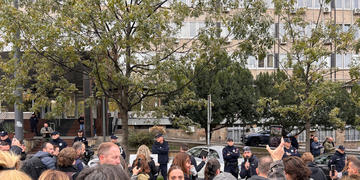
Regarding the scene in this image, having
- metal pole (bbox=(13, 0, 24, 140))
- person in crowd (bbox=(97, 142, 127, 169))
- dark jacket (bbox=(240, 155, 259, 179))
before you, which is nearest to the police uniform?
dark jacket (bbox=(240, 155, 259, 179))

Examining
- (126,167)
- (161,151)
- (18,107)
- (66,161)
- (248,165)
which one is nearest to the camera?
(66,161)

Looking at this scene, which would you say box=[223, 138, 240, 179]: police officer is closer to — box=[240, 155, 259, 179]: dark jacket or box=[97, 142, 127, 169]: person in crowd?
box=[240, 155, 259, 179]: dark jacket

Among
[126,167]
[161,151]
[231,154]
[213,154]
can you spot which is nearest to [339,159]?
→ [231,154]

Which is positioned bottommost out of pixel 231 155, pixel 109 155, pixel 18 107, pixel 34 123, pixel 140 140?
pixel 140 140

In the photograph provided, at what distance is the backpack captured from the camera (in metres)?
5.53

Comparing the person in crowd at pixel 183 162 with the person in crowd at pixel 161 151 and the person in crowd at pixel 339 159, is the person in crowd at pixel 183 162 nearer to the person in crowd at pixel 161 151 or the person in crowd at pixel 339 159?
the person in crowd at pixel 161 151

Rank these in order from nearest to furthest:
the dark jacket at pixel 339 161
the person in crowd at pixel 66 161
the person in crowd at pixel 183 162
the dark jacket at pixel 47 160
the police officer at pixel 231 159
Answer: the person in crowd at pixel 66 161 → the dark jacket at pixel 47 160 → the person in crowd at pixel 183 162 → the dark jacket at pixel 339 161 → the police officer at pixel 231 159

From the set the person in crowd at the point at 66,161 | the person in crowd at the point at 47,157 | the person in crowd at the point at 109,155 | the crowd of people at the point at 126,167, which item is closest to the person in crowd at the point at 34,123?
the crowd of people at the point at 126,167

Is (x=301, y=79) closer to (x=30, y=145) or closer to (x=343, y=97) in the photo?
(x=343, y=97)

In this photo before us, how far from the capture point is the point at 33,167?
559 cm

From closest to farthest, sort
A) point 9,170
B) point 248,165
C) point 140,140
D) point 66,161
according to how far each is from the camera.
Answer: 1. point 9,170
2. point 66,161
3. point 248,165
4. point 140,140

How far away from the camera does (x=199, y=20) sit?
3134 centimetres

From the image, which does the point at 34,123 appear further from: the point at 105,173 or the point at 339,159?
the point at 105,173

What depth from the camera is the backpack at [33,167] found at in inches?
218
